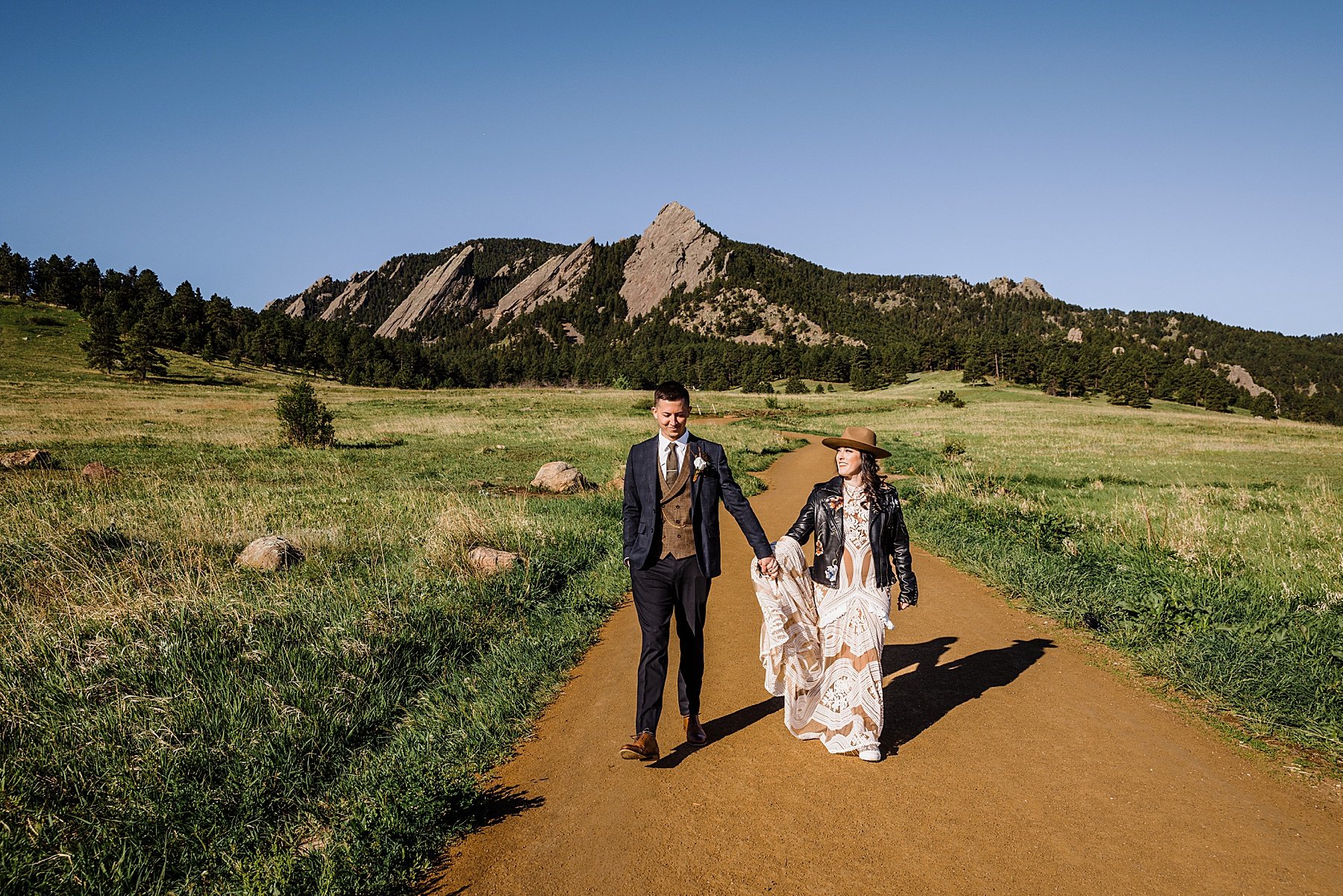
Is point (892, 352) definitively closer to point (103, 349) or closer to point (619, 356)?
point (619, 356)

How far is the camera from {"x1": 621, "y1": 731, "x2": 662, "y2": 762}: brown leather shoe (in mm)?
4672

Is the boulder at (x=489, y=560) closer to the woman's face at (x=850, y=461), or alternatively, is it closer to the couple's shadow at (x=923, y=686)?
the couple's shadow at (x=923, y=686)

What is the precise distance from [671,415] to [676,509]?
729mm

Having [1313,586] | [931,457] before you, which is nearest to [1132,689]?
[1313,586]

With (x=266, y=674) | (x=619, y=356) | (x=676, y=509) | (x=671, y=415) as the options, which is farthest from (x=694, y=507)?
(x=619, y=356)

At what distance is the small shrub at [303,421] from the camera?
91.2ft

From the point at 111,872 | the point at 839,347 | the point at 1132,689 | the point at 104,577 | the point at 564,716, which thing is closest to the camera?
the point at 111,872

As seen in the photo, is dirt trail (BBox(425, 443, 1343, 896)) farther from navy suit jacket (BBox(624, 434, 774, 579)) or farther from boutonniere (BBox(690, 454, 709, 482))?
boutonniere (BBox(690, 454, 709, 482))

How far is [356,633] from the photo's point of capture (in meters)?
6.19

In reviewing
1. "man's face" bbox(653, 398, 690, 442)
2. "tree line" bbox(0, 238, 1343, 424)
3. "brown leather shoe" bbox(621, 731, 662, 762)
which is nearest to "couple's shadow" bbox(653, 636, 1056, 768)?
"brown leather shoe" bbox(621, 731, 662, 762)

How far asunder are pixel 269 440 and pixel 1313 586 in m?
34.5

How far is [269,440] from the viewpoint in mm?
29250

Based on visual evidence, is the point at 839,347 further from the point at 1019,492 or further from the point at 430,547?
the point at 430,547

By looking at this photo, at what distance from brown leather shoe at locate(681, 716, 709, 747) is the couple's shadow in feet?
0.18
